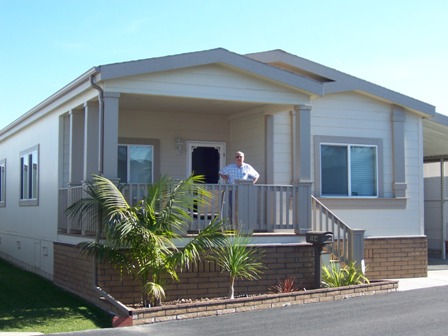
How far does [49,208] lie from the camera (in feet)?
49.6

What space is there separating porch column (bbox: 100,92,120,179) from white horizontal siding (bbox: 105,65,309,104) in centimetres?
34

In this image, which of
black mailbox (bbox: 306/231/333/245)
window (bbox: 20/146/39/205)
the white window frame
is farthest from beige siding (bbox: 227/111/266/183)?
window (bbox: 20/146/39/205)

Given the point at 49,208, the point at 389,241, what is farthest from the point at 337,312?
the point at 49,208

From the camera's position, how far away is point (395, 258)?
1502 centimetres

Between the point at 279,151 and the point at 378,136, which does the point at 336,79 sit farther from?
the point at 279,151

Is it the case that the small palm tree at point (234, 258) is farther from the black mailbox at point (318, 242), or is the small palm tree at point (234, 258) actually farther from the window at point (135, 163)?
the window at point (135, 163)

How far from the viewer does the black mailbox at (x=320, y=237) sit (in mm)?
12062

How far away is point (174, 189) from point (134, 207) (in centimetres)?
72

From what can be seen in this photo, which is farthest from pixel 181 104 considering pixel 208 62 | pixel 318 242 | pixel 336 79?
pixel 318 242

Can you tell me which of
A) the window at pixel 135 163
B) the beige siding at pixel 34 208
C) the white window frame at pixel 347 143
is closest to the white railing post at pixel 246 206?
the white window frame at pixel 347 143

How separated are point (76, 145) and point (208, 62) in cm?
340

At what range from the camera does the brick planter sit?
9846 mm

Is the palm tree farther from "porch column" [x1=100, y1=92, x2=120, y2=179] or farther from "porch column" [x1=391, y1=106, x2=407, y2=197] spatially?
"porch column" [x1=391, y1=106, x2=407, y2=197]

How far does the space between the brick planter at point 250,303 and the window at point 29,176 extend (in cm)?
745
